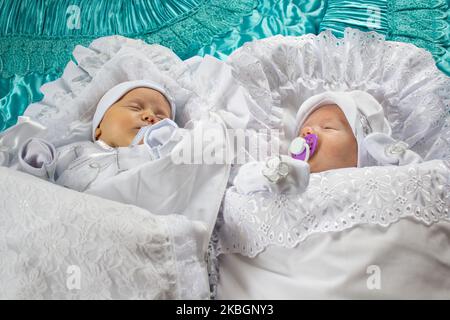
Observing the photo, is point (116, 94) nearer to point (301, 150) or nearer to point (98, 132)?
point (98, 132)

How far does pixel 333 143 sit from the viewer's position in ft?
4.57

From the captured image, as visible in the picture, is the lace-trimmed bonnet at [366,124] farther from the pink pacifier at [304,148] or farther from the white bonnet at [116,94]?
the white bonnet at [116,94]

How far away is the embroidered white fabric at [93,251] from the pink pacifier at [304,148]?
400 millimetres

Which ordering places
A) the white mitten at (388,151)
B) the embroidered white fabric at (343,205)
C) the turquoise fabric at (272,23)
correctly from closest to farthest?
the embroidered white fabric at (343,205) < the white mitten at (388,151) < the turquoise fabric at (272,23)

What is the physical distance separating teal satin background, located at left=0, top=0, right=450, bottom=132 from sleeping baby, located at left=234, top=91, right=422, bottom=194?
1.48 ft

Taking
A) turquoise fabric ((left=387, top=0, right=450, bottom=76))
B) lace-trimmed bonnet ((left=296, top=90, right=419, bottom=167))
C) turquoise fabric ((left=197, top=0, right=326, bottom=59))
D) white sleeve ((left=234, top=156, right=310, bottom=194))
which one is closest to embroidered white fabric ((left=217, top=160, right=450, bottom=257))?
white sleeve ((left=234, top=156, right=310, bottom=194))

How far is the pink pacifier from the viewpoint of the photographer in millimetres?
1380

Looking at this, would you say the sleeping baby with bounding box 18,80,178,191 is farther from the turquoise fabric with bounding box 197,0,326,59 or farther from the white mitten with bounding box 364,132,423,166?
the white mitten with bounding box 364,132,423,166

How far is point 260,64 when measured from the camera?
1.59 metres

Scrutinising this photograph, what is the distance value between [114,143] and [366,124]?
706 millimetres

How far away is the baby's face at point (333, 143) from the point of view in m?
1.38

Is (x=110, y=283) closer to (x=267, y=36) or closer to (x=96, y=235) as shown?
(x=96, y=235)

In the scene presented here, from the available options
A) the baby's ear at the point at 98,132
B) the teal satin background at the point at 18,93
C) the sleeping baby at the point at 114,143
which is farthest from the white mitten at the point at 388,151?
the teal satin background at the point at 18,93

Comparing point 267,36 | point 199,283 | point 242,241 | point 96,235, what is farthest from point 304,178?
point 267,36
